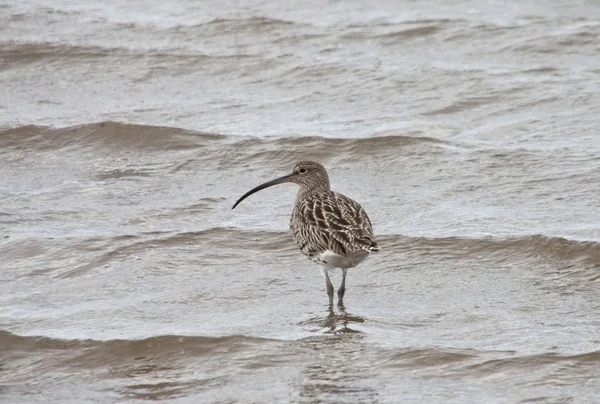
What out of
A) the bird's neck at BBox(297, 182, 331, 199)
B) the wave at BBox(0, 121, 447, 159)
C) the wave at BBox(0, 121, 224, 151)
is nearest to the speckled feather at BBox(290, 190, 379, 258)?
the bird's neck at BBox(297, 182, 331, 199)

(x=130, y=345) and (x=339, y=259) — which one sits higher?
(x=339, y=259)

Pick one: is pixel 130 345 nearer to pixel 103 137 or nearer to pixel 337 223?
pixel 337 223

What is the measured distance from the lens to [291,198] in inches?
489

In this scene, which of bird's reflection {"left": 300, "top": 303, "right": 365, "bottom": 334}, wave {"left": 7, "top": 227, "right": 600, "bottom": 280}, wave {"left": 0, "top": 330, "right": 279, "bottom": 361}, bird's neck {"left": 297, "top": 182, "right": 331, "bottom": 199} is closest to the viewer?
wave {"left": 0, "top": 330, "right": 279, "bottom": 361}

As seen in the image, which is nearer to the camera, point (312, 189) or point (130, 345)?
point (130, 345)

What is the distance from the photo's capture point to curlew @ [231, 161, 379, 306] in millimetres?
9258

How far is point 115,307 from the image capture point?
954cm

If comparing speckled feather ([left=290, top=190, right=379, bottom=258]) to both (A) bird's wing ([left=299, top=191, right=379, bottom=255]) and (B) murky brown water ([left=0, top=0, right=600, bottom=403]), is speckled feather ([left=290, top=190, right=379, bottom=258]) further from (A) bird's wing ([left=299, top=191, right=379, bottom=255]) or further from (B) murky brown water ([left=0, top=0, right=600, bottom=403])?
(B) murky brown water ([left=0, top=0, right=600, bottom=403])

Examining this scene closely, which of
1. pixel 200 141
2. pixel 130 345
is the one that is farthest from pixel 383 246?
pixel 200 141

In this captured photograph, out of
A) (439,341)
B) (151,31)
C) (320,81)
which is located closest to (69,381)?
(439,341)

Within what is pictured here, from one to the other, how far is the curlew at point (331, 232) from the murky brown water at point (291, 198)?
328 millimetres

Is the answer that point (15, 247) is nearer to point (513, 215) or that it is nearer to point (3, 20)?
point (513, 215)

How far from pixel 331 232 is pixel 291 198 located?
3080 mm

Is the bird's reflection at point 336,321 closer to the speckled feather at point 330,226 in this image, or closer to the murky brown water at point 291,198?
the murky brown water at point 291,198
